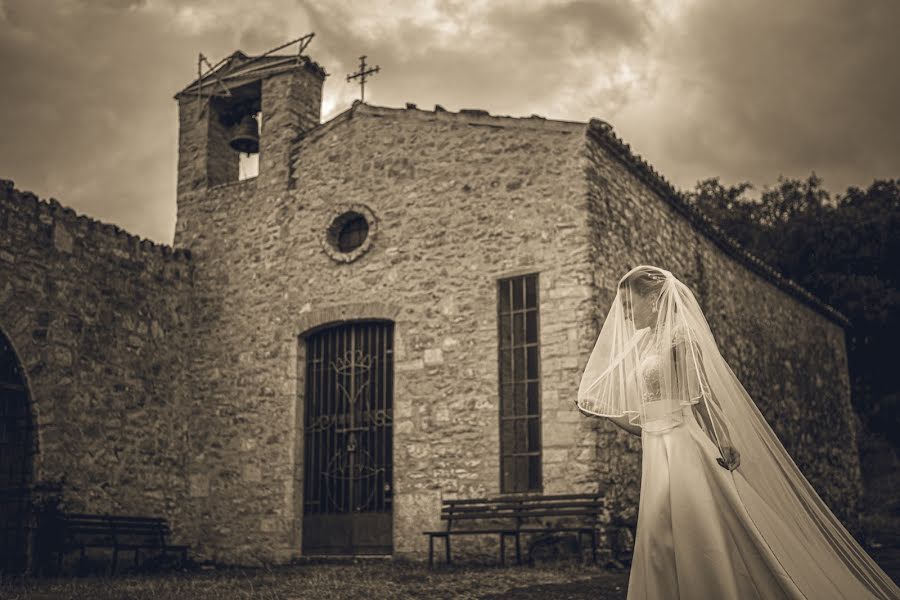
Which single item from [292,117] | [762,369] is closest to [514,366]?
[292,117]

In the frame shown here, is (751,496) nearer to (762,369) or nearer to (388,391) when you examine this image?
(388,391)

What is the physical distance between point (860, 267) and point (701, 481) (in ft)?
66.0

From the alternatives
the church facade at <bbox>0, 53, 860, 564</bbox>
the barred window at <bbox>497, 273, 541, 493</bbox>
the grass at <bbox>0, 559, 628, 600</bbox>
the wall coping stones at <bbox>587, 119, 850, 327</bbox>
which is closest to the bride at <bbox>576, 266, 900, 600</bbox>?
the grass at <bbox>0, 559, 628, 600</bbox>

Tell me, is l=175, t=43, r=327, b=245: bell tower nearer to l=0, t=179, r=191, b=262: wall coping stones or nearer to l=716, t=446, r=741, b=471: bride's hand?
l=0, t=179, r=191, b=262: wall coping stones

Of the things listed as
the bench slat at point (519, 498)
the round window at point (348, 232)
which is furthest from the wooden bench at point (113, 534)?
the round window at point (348, 232)

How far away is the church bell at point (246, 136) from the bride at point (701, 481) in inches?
361

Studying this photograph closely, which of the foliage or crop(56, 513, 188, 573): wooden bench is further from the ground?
the foliage

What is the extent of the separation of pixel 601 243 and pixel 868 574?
5.82m

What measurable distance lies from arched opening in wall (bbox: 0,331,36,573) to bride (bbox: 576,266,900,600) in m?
7.42

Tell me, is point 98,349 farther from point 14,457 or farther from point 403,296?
point 403,296

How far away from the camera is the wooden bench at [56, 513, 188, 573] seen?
937cm

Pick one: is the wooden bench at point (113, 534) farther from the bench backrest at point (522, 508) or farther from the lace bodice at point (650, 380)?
the lace bodice at point (650, 380)

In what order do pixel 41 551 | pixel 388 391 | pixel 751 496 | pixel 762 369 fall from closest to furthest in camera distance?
pixel 751 496
pixel 41 551
pixel 388 391
pixel 762 369

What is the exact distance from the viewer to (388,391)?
10570 millimetres
